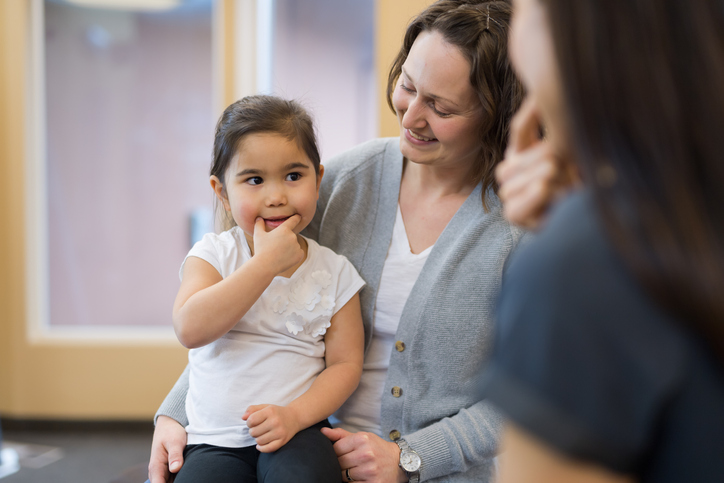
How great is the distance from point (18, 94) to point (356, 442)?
310cm

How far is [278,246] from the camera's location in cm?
120

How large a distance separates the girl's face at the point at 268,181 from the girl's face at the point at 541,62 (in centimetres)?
75

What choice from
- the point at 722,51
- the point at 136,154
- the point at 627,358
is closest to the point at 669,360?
the point at 627,358

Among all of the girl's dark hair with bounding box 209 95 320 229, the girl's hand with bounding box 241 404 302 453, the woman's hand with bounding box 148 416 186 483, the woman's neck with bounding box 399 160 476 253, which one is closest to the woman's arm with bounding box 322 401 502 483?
the girl's hand with bounding box 241 404 302 453

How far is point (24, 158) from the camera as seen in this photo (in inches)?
129

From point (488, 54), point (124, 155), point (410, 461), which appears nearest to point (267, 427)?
point (410, 461)

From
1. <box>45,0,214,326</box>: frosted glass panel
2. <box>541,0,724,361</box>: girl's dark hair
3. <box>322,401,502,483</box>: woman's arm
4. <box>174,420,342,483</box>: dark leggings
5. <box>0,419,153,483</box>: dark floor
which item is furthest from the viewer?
<box>45,0,214,326</box>: frosted glass panel

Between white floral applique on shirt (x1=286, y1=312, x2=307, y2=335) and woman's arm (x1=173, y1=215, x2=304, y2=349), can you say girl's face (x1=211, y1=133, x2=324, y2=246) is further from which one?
white floral applique on shirt (x1=286, y1=312, x2=307, y2=335)

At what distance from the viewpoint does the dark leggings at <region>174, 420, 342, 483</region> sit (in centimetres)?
105

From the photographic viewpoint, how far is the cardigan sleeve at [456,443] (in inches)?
46.6

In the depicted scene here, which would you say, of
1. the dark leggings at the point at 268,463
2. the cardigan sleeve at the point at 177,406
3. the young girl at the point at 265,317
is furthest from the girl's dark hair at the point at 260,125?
the dark leggings at the point at 268,463

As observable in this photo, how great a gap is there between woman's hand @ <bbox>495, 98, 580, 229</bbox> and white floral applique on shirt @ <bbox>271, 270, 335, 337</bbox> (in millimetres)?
680

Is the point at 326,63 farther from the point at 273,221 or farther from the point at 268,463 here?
the point at 268,463

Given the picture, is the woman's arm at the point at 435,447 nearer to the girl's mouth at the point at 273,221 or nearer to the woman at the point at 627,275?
the girl's mouth at the point at 273,221
